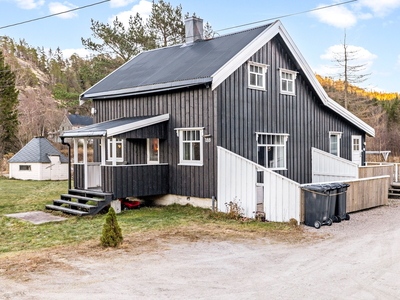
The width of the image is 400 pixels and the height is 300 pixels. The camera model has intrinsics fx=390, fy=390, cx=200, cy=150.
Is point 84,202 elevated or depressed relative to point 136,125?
depressed

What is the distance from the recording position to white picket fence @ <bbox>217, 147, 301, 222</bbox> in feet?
35.4

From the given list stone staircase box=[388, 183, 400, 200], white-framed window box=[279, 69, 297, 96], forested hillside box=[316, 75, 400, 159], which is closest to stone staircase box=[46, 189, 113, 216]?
white-framed window box=[279, 69, 297, 96]

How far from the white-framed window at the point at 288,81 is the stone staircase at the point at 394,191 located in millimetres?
6278

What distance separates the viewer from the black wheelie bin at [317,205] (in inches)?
414

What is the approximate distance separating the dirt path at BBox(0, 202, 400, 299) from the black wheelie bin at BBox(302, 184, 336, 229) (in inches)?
58.2

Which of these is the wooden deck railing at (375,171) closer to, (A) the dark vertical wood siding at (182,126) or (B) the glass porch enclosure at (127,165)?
(A) the dark vertical wood siding at (182,126)

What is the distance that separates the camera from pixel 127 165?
1291cm

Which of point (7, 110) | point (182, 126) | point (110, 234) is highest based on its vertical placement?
point (7, 110)

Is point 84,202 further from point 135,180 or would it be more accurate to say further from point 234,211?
point 234,211

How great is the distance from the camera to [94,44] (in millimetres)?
32094

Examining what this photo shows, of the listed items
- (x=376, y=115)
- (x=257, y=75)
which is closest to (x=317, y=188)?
(x=257, y=75)

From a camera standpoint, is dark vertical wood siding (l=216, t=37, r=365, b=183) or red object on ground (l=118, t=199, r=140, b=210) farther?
red object on ground (l=118, t=199, r=140, b=210)

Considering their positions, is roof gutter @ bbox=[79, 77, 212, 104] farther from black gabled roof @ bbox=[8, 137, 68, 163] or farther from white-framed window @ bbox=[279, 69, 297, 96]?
black gabled roof @ bbox=[8, 137, 68, 163]

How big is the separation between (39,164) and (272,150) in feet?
58.4
